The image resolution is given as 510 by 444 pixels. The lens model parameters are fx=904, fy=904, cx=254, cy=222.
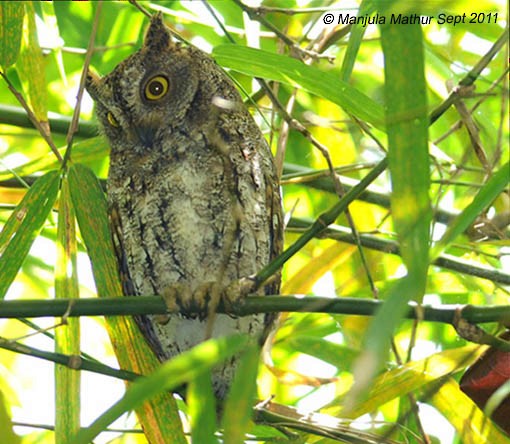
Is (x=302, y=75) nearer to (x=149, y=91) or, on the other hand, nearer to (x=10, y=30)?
(x=10, y=30)

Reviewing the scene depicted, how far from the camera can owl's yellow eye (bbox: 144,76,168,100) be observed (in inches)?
101

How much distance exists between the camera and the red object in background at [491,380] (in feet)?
5.79

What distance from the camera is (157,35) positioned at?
2.55 meters

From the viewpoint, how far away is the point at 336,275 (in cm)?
278

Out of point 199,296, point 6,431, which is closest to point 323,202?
point 199,296

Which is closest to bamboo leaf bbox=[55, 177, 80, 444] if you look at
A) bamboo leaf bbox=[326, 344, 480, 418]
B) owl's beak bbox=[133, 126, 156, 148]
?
owl's beak bbox=[133, 126, 156, 148]

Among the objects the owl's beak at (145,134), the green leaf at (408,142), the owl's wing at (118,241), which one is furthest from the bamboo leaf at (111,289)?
the green leaf at (408,142)

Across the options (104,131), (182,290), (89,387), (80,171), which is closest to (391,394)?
(182,290)

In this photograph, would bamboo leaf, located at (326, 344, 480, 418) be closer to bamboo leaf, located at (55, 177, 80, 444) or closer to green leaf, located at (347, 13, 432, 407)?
bamboo leaf, located at (55, 177, 80, 444)

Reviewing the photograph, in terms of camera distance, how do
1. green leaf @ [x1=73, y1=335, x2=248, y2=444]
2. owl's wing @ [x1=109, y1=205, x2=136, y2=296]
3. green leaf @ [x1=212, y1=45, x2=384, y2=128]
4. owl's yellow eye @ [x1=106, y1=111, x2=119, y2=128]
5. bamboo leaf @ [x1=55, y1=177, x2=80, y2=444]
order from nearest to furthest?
green leaf @ [x1=73, y1=335, x2=248, y2=444], green leaf @ [x1=212, y1=45, x2=384, y2=128], bamboo leaf @ [x1=55, y1=177, x2=80, y2=444], owl's wing @ [x1=109, y1=205, x2=136, y2=296], owl's yellow eye @ [x1=106, y1=111, x2=119, y2=128]

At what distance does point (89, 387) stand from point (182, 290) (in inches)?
48.7

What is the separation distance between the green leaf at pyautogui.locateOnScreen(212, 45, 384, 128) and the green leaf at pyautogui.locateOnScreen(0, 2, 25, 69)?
43 centimetres

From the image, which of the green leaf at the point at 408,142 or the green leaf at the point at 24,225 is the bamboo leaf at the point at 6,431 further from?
the green leaf at the point at 408,142

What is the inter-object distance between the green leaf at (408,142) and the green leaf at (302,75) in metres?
0.27
